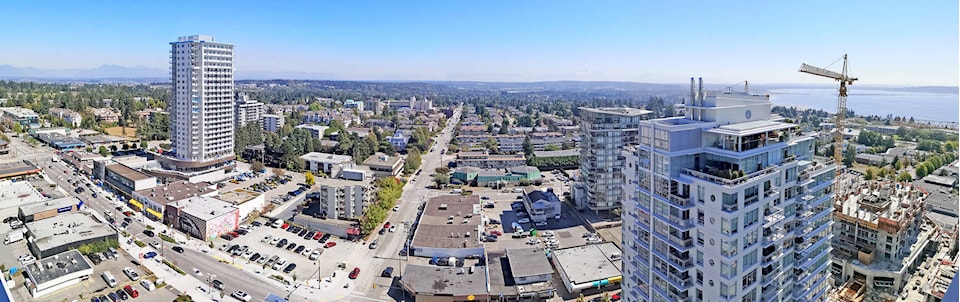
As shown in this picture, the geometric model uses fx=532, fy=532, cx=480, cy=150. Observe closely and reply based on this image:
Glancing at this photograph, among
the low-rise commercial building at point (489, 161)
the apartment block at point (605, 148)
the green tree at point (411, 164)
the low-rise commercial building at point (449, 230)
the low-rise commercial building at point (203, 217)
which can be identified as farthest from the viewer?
the low-rise commercial building at point (489, 161)

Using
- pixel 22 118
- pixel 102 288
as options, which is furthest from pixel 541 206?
pixel 22 118

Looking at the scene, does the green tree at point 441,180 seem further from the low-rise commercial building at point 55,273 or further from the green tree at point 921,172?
the green tree at point 921,172

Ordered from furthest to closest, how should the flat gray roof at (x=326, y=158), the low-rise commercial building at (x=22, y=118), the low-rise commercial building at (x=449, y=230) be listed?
the low-rise commercial building at (x=22, y=118) → the flat gray roof at (x=326, y=158) → the low-rise commercial building at (x=449, y=230)

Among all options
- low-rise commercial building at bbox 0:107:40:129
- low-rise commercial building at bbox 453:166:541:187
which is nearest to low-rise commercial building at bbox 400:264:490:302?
low-rise commercial building at bbox 453:166:541:187

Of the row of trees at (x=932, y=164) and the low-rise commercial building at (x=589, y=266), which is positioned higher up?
the row of trees at (x=932, y=164)

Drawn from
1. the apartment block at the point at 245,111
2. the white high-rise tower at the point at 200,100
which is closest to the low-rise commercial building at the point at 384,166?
the white high-rise tower at the point at 200,100

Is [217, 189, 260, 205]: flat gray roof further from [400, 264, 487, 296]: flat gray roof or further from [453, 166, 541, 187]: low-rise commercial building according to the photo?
[453, 166, 541, 187]: low-rise commercial building

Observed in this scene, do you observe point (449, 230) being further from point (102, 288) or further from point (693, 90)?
point (693, 90)
